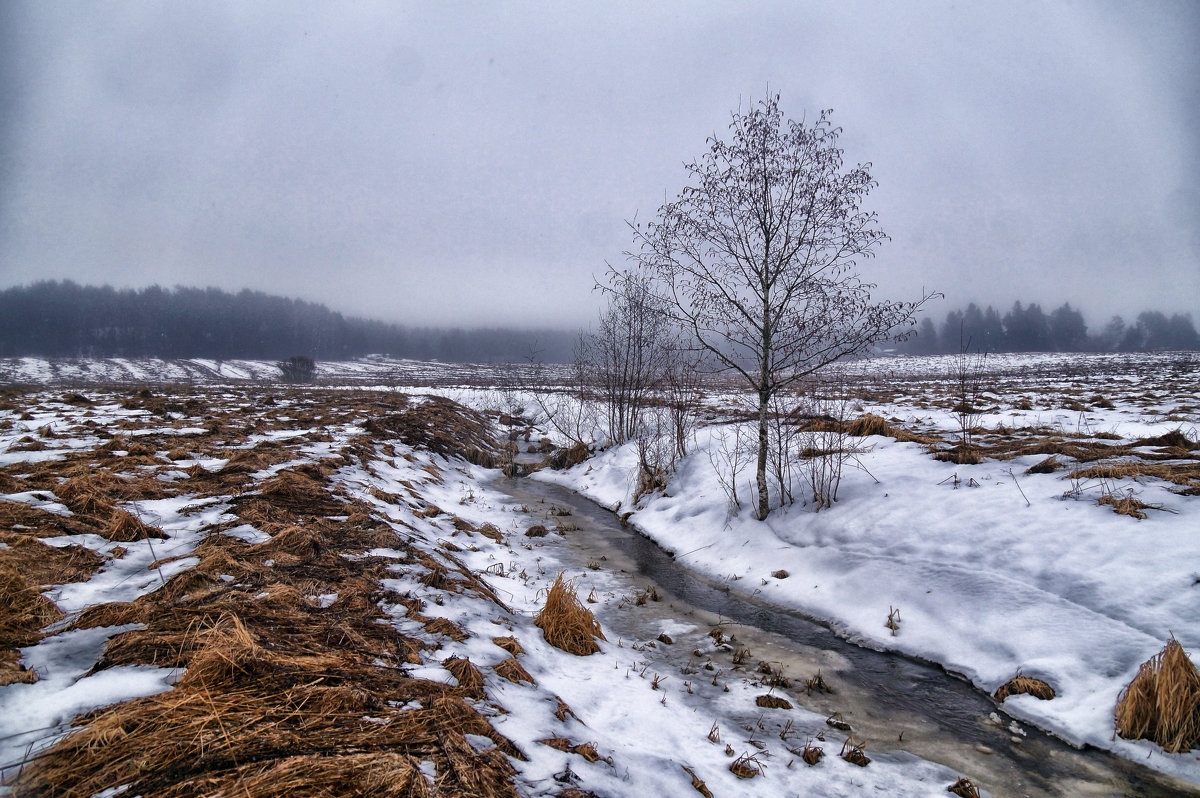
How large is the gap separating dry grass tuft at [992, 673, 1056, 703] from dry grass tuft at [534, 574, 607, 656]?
4.26 meters

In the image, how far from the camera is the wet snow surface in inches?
139

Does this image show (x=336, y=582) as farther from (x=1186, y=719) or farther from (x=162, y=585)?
(x=1186, y=719)

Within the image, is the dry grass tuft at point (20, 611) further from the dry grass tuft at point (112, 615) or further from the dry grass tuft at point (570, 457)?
the dry grass tuft at point (570, 457)

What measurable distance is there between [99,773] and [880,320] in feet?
31.7

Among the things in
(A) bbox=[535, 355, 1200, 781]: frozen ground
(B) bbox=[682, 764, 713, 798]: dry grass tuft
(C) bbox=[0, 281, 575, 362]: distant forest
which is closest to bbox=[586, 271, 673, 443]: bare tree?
(A) bbox=[535, 355, 1200, 781]: frozen ground

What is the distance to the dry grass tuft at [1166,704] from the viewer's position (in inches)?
158

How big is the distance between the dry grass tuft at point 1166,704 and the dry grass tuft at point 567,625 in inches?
192

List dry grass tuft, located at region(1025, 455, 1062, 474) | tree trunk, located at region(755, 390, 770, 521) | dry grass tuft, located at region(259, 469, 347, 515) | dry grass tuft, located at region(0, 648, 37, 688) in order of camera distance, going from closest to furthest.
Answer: dry grass tuft, located at region(0, 648, 37, 688) < dry grass tuft, located at region(259, 469, 347, 515) < dry grass tuft, located at region(1025, 455, 1062, 474) < tree trunk, located at region(755, 390, 770, 521)

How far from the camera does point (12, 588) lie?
3516 millimetres

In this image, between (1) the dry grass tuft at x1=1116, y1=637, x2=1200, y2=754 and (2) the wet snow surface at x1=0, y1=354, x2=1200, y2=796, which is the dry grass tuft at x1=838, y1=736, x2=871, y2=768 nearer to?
(2) the wet snow surface at x1=0, y1=354, x2=1200, y2=796

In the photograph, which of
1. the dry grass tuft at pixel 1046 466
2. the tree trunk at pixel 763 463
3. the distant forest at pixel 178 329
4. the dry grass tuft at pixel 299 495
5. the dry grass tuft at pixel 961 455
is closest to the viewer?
the dry grass tuft at pixel 299 495

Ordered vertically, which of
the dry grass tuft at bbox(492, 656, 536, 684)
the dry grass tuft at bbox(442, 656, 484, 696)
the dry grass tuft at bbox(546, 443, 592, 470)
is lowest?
the dry grass tuft at bbox(546, 443, 592, 470)

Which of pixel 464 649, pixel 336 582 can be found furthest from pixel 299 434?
pixel 464 649

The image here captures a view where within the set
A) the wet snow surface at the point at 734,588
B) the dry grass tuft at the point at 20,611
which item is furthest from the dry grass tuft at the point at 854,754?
the dry grass tuft at the point at 20,611
